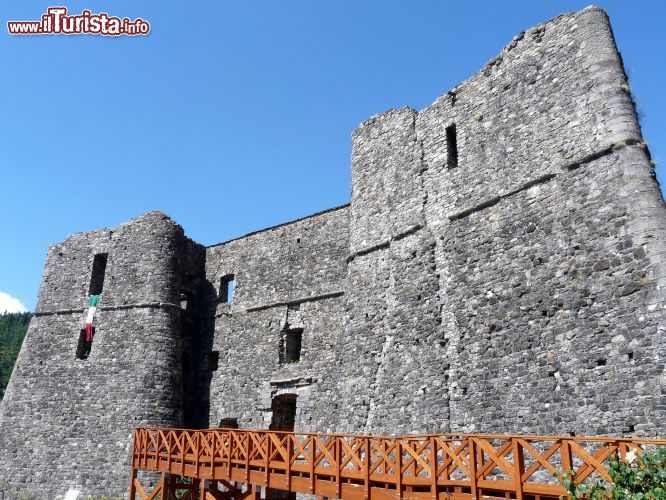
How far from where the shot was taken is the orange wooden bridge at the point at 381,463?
6.27m

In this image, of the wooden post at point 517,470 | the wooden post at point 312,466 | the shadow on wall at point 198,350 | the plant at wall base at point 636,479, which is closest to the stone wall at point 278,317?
the shadow on wall at point 198,350

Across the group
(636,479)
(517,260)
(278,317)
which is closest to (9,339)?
(278,317)

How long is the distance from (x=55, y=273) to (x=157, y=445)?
32.6ft

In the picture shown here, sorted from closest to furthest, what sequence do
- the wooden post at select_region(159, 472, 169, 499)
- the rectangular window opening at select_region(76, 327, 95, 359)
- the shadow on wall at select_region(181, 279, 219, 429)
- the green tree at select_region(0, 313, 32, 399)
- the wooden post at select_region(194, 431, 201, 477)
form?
the wooden post at select_region(194, 431, 201, 477) < the wooden post at select_region(159, 472, 169, 499) < the shadow on wall at select_region(181, 279, 219, 429) < the rectangular window opening at select_region(76, 327, 95, 359) < the green tree at select_region(0, 313, 32, 399)

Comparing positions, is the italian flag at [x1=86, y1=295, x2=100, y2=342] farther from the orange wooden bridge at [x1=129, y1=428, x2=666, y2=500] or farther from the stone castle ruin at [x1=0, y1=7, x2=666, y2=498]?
the orange wooden bridge at [x1=129, y1=428, x2=666, y2=500]

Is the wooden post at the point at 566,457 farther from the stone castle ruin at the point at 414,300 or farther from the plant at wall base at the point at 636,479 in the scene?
the stone castle ruin at the point at 414,300

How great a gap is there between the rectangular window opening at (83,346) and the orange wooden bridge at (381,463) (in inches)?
234

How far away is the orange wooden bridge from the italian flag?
591 cm

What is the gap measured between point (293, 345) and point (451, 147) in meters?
7.41

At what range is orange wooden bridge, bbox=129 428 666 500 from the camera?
6273mm

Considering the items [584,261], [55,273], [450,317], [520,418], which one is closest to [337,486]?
[520,418]

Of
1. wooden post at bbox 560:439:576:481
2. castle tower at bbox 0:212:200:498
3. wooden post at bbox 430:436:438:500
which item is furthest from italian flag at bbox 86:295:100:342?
wooden post at bbox 560:439:576:481

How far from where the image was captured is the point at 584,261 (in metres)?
8.92

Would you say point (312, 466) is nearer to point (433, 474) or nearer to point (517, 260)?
point (433, 474)
